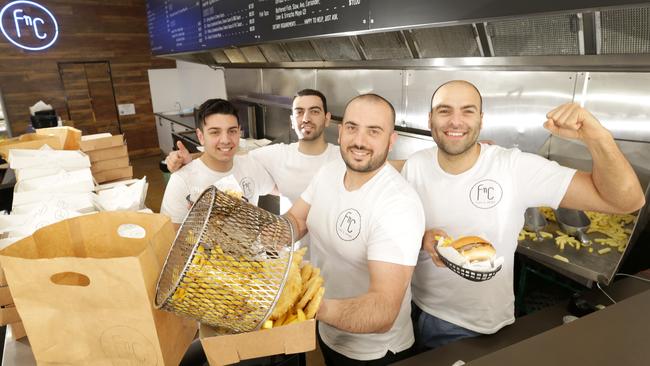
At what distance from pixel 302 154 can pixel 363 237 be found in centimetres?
109

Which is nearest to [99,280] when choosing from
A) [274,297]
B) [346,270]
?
[274,297]

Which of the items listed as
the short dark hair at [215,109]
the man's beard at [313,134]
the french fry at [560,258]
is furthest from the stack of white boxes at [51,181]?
the french fry at [560,258]

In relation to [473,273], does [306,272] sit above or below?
above

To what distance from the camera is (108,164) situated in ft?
10.6

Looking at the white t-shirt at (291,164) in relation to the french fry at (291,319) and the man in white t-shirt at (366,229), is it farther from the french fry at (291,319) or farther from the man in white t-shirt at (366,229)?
the french fry at (291,319)

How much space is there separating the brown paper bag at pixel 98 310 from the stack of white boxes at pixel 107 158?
2389 mm

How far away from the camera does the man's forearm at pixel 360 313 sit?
3.25 ft

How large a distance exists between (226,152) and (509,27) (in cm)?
179

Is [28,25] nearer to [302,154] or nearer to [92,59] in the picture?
[92,59]

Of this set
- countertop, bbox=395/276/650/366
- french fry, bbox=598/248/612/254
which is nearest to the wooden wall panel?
french fry, bbox=598/248/612/254

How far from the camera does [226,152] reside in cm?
207

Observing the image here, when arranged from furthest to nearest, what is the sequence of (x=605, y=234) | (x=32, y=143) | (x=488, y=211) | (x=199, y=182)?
(x=32, y=143)
(x=199, y=182)
(x=605, y=234)
(x=488, y=211)

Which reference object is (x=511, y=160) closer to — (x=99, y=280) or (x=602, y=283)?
(x=602, y=283)

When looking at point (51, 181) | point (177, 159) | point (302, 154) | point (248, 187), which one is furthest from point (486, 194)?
point (51, 181)
